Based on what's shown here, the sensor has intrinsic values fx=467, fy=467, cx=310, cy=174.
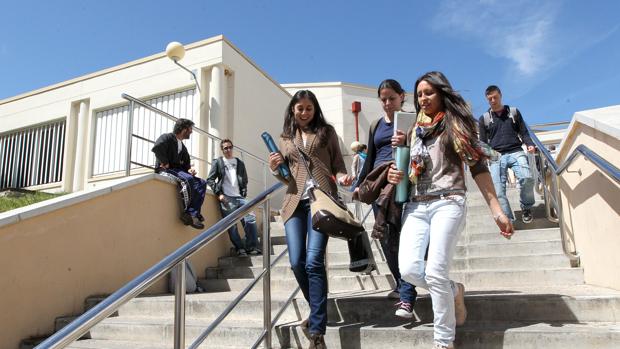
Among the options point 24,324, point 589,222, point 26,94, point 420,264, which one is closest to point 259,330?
point 420,264

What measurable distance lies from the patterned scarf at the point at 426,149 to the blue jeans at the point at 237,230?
3.33 m

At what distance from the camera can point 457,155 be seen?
8.83 feet

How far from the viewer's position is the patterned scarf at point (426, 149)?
2.62 m

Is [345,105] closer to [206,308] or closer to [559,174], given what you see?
[559,174]

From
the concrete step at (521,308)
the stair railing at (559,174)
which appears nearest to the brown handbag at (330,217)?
the concrete step at (521,308)

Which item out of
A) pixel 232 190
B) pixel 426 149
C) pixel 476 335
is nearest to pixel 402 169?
pixel 426 149

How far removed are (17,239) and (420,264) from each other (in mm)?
3381

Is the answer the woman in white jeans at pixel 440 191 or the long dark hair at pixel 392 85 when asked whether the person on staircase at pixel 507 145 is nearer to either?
the long dark hair at pixel 392 85

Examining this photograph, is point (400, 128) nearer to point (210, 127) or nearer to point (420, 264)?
point (420, 264)

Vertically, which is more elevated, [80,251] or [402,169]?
[402,169]

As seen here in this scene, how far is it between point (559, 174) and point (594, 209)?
1.84 ft

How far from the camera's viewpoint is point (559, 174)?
4336mm

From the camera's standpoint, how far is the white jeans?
2.44m

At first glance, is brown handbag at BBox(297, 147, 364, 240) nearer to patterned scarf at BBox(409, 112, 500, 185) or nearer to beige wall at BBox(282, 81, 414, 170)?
patterned scarf at BBox(409, 112, 500, 185)
